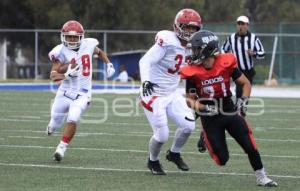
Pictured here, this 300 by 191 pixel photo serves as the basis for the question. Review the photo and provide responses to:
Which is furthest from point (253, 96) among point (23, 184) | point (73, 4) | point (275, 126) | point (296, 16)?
point (296, 16)

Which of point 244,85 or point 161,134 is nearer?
point 244,85

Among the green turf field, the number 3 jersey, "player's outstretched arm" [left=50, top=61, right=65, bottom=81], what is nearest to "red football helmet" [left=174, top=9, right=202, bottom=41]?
the number 3 jersey

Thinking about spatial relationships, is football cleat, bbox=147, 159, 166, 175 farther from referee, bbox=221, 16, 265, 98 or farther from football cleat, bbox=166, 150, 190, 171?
referee, bbox=221, 16, 265, 98

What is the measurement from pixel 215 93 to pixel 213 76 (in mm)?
167

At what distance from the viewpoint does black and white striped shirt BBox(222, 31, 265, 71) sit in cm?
1291

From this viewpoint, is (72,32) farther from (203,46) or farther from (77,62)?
(203,46)

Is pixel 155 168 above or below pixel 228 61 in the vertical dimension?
below

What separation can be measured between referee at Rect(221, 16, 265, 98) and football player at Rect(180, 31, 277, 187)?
472 centimetres

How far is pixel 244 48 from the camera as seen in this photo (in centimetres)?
1299

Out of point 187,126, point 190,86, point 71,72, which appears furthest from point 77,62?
point 190,86

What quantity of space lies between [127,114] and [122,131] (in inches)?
159

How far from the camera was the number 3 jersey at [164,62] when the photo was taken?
9023 millimetres

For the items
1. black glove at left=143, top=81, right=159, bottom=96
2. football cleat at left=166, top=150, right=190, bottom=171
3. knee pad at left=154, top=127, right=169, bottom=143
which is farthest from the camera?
football cleat at left=166, top=150, right=190, bottom=171

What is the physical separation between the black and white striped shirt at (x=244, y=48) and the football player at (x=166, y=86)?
383cm
